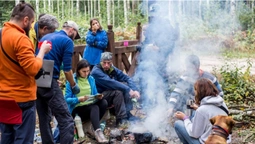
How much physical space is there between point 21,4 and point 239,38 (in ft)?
61.3

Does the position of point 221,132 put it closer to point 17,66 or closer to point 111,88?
point 17,66

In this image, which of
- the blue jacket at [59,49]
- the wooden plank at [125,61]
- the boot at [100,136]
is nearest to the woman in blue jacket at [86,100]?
the boot at [100,136]

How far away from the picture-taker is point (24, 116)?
361 centimetres

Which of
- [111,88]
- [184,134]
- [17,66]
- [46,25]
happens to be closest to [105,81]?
[111,88]

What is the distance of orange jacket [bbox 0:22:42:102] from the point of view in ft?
11.0

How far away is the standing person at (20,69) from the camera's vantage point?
3.36m

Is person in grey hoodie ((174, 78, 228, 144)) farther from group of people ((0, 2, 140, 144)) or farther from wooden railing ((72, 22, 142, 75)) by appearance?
wooden railing ((72, 22, 142, 75))

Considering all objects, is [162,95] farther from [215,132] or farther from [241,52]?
[241,52]

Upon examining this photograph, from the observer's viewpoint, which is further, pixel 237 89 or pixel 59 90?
pixel 237 89

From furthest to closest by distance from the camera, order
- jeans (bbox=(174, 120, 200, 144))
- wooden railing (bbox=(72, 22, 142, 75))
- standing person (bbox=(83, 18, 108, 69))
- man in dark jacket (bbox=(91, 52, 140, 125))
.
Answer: wooden railing (bbox=(72, 22, 142, 75)) < standing person (bbox=(83, 18, 108, 69)) < man in dark jacket (bbox=(91, 52, 140, 125)) < jeans (bbox=(174, 120, 200, 144))

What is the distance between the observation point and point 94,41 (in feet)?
23.4

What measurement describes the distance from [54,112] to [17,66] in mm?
1244

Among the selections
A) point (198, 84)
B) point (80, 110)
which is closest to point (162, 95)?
point (80, 110)

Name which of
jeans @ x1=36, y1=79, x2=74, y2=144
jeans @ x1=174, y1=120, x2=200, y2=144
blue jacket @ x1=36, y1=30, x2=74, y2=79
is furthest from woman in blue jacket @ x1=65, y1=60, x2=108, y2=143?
jeans @ x1=174, y1=120, x2=200, y2=144
